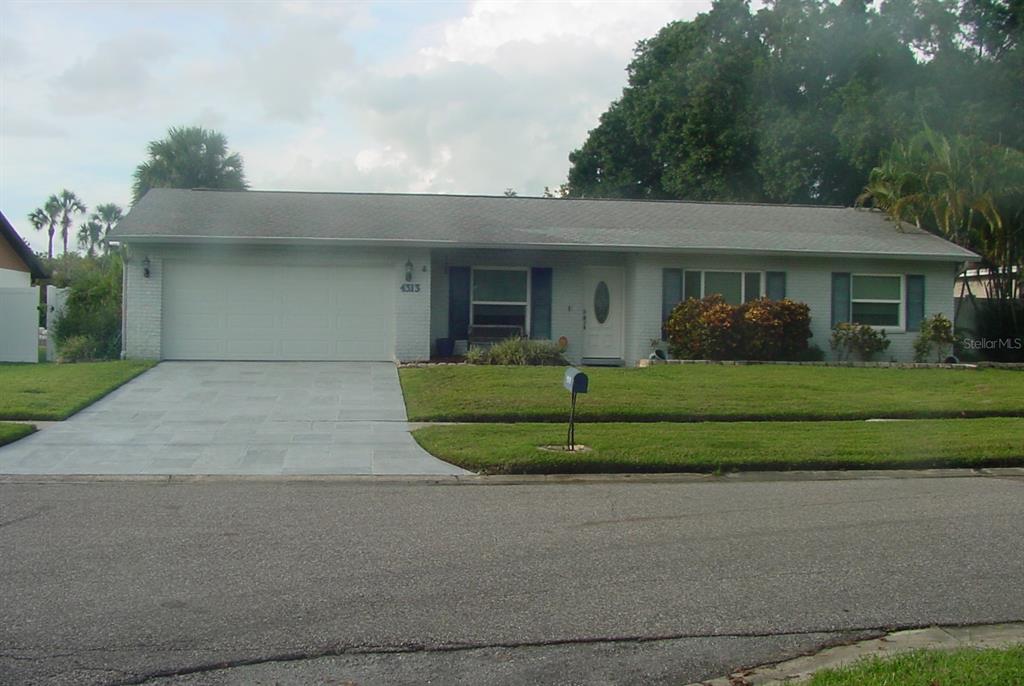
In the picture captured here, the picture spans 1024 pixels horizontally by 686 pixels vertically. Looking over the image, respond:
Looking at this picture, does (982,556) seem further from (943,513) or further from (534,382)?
(534,382)

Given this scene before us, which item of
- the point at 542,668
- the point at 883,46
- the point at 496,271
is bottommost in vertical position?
the point at 542,668

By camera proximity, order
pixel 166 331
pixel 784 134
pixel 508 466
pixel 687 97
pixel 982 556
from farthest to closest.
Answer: pixel 687 97 → pixel 784 134 → pixel 166 331 → pixel 508 466 → pixel 982 556

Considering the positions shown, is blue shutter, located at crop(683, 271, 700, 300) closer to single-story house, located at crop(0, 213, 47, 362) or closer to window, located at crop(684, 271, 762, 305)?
window, located at crop(684, 271, 762, 305)

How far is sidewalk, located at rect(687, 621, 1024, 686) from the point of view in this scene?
509 centimetres

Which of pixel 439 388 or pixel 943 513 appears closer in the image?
pixel 943 513

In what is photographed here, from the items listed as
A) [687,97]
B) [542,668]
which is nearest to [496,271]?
[542,668]

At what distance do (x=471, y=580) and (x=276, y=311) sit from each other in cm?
1508

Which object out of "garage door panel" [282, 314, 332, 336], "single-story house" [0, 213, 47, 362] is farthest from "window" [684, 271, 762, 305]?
"single-story house" [0, 213, 47, 362]

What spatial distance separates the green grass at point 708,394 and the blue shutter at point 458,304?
8.74 feet

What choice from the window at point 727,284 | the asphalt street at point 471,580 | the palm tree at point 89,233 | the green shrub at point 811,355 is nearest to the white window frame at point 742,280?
the window at point 727,284

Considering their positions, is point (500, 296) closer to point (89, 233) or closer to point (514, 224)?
point (514, 224)

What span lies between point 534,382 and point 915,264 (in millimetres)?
10244

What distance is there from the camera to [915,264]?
22375 millimetres

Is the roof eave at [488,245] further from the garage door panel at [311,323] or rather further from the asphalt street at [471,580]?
the asphalt street at [471,580]
